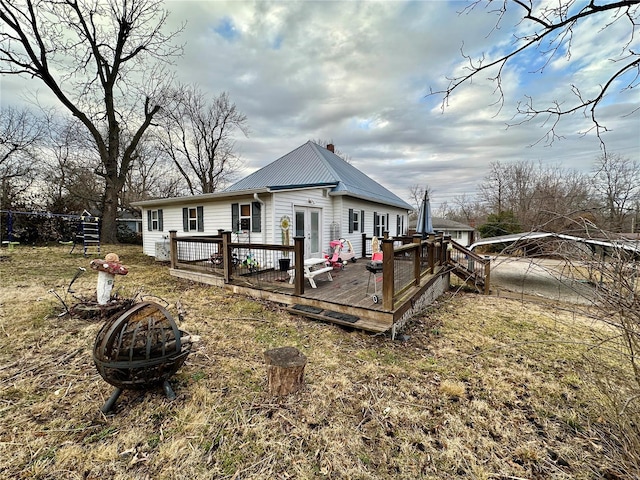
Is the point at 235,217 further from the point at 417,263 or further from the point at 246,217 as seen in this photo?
the point at 417,263

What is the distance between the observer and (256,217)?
8.71 m

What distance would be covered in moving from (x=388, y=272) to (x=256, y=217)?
5.55 metres

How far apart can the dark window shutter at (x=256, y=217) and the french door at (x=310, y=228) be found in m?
1.18

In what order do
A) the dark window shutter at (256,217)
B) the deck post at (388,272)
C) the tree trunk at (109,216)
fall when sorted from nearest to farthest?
the deck post at (388,272) < the dark window shutter at (256,217) < the tree trunk at (109,216)

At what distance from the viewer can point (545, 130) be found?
2.81 m

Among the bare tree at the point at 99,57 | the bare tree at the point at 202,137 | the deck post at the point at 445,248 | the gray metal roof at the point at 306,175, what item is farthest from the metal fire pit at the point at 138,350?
the bare tree at the point at 202,137

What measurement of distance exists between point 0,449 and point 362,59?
11.2m

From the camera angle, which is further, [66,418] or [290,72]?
[290,72]

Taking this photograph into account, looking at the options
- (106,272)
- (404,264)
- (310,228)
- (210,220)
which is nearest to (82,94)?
(210,220)

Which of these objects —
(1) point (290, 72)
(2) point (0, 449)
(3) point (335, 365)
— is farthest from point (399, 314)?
(1) point (290, 72)

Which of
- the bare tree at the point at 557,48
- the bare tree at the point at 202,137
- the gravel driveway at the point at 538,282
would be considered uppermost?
the bare tree at the point at 202,137

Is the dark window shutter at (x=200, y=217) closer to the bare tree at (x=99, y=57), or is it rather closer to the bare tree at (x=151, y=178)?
the bare tree at (x=99, y=57)

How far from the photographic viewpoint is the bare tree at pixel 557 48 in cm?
232

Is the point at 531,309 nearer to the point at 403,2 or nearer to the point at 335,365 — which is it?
the point at 335,365
